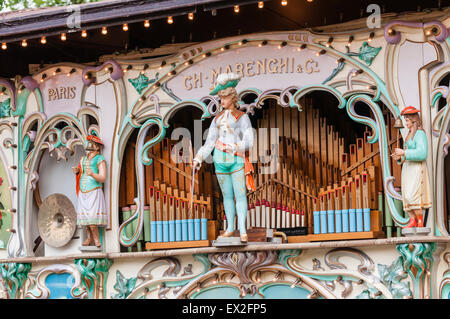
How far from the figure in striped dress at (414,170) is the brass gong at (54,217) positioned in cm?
475

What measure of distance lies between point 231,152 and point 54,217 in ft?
10.3

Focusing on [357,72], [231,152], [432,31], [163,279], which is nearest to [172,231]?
[163,279]

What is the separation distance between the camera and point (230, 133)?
11984mm

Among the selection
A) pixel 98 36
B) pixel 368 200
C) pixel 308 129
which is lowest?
pixel 368 200

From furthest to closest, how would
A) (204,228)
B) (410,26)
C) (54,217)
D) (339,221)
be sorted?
(54,217) → (204,228) → (339,221) → (410,26)

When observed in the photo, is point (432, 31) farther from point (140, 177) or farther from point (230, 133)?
point (140, 177)

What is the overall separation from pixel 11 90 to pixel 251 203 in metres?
3.73

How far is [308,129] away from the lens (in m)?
12.8

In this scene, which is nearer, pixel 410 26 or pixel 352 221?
pixel 410 26

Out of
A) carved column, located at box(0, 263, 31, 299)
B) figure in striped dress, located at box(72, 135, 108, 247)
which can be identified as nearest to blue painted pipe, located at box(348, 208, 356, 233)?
figure in striped dress, located at box(72, 135, 108, 247)

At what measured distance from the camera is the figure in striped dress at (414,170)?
36.2 ft

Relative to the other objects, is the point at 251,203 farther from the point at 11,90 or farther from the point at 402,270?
the point at 11,90

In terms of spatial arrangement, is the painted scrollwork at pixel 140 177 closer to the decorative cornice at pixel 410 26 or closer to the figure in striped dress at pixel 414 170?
the decorative cornice at pixel 410 26

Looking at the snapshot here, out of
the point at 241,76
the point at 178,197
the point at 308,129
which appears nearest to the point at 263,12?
the point at 241,76
